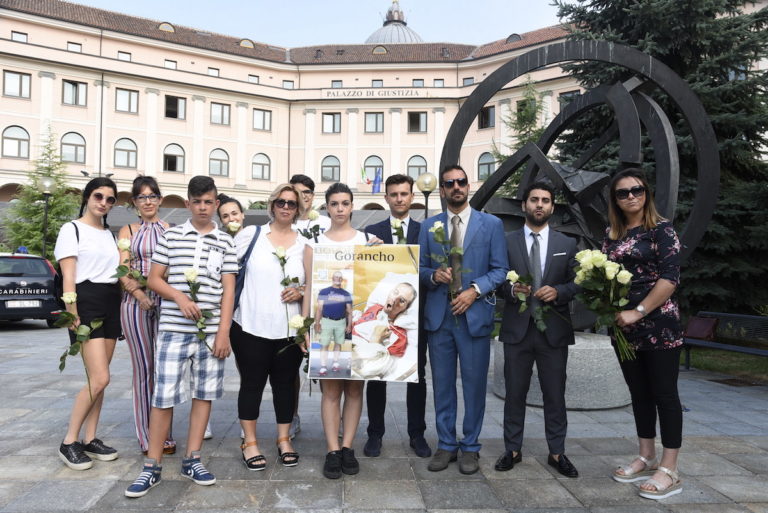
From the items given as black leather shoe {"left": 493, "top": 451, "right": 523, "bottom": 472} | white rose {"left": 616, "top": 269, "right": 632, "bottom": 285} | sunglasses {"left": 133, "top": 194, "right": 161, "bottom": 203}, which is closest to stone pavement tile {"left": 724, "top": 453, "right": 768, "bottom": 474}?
black leather shoe {"left": 493, "top": 451, "right": 523, "bottom": 472}

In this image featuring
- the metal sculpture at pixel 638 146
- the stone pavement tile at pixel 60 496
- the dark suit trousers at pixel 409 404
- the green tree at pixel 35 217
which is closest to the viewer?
the stone pavement tile at pixel 60 496

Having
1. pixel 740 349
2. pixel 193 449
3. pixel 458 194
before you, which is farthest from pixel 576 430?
pixel 740 349

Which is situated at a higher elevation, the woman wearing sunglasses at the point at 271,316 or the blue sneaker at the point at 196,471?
the woman wearing sunglasses at the point at 271,316

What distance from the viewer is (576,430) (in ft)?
16.3

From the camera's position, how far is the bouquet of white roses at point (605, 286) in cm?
343

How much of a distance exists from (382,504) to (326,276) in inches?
57.1

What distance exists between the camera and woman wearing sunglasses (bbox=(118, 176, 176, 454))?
156 inches

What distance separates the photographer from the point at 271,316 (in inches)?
149

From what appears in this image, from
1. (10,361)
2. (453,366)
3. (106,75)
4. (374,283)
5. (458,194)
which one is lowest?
(10,361)

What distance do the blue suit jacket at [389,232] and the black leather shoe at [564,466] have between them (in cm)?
186

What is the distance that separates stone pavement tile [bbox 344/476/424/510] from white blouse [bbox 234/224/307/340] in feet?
3.53

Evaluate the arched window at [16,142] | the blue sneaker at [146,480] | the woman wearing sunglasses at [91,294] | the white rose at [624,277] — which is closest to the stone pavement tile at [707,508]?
the white rose at [624,277]

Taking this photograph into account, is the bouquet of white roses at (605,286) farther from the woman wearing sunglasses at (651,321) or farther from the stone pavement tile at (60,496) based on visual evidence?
the stone pavement tile at (60,496)

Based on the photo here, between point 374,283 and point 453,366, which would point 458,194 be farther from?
point 453,366
